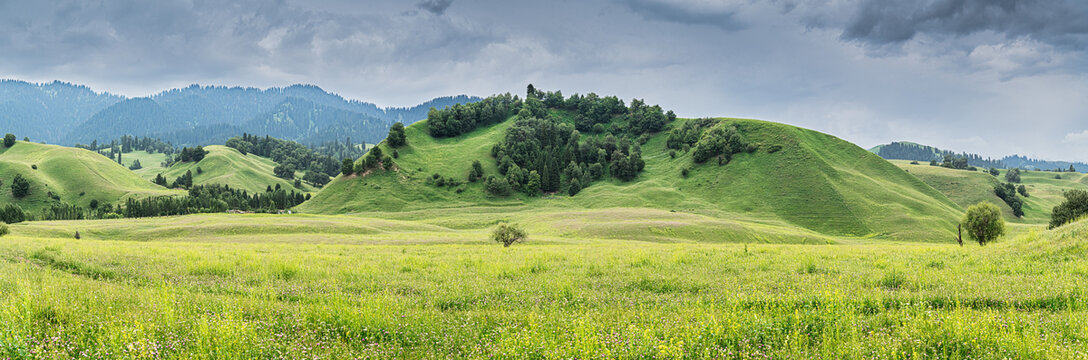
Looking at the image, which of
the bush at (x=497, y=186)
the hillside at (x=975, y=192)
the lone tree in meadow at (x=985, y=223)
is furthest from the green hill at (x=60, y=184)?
the hillside at (x=975, y=192)

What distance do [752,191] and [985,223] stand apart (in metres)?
65.8

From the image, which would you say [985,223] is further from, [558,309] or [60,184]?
[60,184]

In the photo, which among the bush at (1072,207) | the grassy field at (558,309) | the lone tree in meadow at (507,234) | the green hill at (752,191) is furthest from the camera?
the green hill at (752,191)

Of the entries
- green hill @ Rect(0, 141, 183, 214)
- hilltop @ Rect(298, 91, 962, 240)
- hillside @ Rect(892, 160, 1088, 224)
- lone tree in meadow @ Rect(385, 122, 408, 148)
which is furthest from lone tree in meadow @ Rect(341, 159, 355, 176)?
hillside @ Rect(892, 160, 1088, 224)

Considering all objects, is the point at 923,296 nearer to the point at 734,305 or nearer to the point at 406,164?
the point at 734,305

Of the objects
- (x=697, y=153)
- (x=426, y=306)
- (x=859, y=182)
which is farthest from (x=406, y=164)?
(x=426, y=306)

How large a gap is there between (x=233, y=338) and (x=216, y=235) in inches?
2714

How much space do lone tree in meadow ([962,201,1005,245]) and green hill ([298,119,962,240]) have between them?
34152mm

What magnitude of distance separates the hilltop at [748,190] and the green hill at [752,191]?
275 millimetres

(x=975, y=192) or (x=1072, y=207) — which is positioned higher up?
(x=1072, y=207)

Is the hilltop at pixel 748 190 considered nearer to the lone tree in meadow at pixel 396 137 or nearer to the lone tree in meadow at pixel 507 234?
the lone tree in meadow at pixel 396 137

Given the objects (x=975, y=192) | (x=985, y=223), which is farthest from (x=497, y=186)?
(x=975, y=192)

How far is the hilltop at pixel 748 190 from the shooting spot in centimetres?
10000

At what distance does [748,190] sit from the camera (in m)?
121
